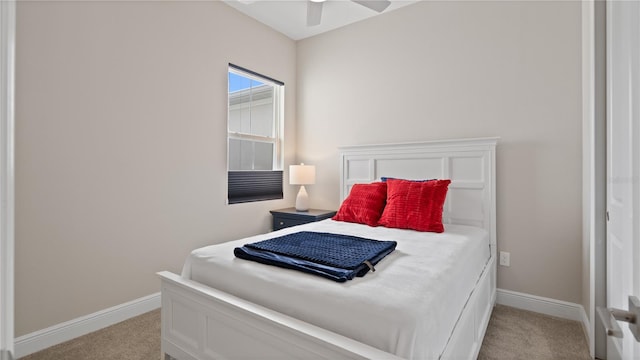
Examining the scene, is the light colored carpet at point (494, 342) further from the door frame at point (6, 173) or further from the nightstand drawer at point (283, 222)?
the door frame at point (6, 173)

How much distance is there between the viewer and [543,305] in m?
2.47

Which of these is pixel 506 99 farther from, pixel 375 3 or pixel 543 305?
pixel 543 305

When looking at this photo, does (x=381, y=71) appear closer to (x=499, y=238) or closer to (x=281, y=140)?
(x=281, y=140)

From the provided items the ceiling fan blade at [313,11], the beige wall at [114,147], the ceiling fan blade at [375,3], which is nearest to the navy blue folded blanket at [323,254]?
the beige wall at [114,147]

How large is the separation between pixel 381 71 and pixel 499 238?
2.01 metres

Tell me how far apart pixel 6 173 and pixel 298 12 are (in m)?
3.36

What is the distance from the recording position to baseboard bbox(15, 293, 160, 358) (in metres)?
1.89

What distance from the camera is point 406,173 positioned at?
10.1 feet

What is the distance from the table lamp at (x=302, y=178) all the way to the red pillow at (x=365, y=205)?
32.6 inches

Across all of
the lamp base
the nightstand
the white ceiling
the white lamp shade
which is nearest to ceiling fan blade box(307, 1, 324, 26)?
the white ceiling

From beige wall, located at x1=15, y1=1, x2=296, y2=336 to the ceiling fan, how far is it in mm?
886

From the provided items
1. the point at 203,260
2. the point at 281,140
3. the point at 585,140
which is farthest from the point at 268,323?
the point at 281,140

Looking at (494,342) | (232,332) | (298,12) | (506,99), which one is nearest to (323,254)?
(232,332)

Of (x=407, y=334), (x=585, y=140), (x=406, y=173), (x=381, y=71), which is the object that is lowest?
(x=407, y=334)
